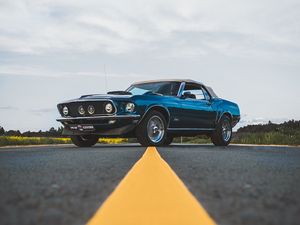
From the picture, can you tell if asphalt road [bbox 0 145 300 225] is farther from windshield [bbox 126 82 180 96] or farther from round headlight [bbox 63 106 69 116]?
windshield [bbox 126 82 180 96]

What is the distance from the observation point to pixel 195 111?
12695 mm

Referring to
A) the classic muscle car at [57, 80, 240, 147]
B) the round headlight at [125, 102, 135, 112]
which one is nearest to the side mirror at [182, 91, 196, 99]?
the classic muscle car at [57, 80, 240, 147]

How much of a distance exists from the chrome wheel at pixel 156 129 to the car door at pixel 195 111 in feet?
2.79

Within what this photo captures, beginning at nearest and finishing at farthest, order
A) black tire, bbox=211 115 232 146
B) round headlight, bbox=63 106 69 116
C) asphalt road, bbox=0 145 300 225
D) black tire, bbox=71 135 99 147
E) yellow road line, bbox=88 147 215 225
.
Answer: yellow road line, bbox=88 147 215 225 < asphalt road, bbox=0 145 300 225 < round headlight, bbox=63 106 69 116 < black tire, bbox=71 135 99 147 < black tire, bbox=211 115 232 146

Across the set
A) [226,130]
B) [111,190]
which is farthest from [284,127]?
[111,190]

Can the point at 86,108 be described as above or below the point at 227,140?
above

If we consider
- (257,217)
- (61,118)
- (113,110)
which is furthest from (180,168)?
(61,118)

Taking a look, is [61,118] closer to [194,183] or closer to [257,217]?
[194,183]

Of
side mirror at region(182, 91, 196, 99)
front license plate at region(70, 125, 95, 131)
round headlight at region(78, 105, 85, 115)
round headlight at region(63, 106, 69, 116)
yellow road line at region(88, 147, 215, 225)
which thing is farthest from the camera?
side mirror at region(182, 91, 196, 99)

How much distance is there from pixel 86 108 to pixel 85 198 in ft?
27.1

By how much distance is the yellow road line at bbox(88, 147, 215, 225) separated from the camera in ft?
7.34

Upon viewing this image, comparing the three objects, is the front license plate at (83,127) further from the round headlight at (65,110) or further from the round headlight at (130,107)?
Answer: the round headlight at (130,107)

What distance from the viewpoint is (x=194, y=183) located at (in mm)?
3666

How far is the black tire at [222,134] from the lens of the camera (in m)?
13.6
